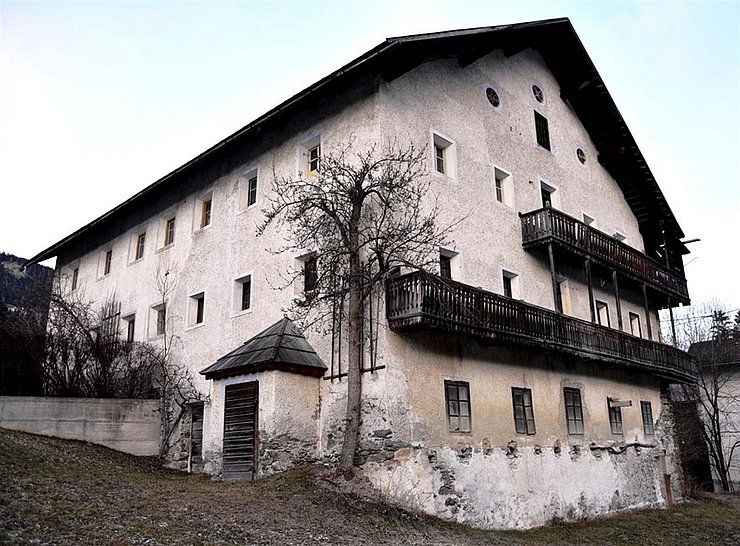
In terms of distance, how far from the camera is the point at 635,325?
26.5m

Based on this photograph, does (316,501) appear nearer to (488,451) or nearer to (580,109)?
(488,451)

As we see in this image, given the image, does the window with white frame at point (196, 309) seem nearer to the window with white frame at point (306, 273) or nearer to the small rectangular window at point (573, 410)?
the window with white frame at point (306, 273)

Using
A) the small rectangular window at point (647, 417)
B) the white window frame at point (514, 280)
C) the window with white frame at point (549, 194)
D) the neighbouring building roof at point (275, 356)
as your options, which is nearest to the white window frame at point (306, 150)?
the neighbouring building roof at point (275, 356)

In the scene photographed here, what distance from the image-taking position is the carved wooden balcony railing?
20.6 m

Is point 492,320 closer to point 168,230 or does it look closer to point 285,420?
point 285,420

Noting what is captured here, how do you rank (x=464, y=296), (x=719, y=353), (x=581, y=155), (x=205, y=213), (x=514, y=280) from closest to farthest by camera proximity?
1. (x=464, y=296)
2. (x=514, y=280)
3. (x=205, y=213)
4. (x=581, y=155)
5. (x=719, y=353)

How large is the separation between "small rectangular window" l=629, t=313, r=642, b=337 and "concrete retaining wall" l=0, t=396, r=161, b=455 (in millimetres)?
18072

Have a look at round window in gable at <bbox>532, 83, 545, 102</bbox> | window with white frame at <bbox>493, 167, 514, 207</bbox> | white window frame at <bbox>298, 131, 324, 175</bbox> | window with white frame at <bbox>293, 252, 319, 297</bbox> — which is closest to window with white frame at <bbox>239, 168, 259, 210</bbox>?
white window frame at <bbox>298, 131, 324, 175</bbox>

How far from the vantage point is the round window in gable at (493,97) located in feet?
71.2

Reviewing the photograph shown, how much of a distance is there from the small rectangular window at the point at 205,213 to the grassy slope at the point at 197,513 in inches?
315

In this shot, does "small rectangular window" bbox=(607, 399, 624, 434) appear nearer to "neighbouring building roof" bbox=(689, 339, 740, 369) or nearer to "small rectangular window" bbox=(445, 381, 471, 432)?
"small rectangular window" bbox=(445, 381, 471, 432)

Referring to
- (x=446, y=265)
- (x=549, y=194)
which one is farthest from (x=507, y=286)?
(x=549, y=194)

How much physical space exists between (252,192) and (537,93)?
1111 centimetres

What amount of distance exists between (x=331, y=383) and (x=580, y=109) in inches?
652
